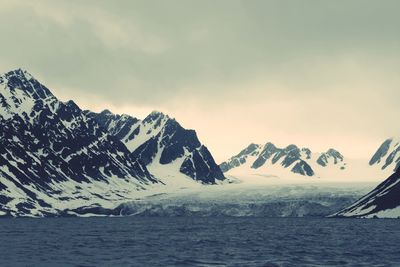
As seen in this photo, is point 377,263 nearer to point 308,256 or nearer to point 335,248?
point 308,256

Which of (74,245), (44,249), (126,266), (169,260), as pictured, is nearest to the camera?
(126,266)

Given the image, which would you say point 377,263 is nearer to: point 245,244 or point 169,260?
point 169,260

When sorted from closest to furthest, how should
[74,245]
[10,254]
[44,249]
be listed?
[10,254] < [44,249] < [74,245]

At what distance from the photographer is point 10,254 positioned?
10319 centimetres

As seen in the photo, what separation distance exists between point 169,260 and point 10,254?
27.4 meters

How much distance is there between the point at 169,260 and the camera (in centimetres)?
9388

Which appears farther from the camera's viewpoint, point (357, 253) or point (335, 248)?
point (335, 248)

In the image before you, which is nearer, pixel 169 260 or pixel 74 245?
pixel 169 260

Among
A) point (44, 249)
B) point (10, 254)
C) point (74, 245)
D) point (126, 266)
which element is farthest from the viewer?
point (74, 245)

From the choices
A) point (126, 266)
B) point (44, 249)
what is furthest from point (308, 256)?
point (44, 249)

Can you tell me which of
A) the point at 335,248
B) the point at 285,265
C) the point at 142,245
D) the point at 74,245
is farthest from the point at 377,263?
the point at 74,245

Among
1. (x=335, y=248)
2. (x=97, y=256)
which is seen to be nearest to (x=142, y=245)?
(x=97, y=256)

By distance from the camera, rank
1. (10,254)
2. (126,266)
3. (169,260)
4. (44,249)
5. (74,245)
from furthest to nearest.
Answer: (74,245) → (44,249) → (10,254) → (169,260) → (126,266)

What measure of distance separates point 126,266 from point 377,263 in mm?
33954
